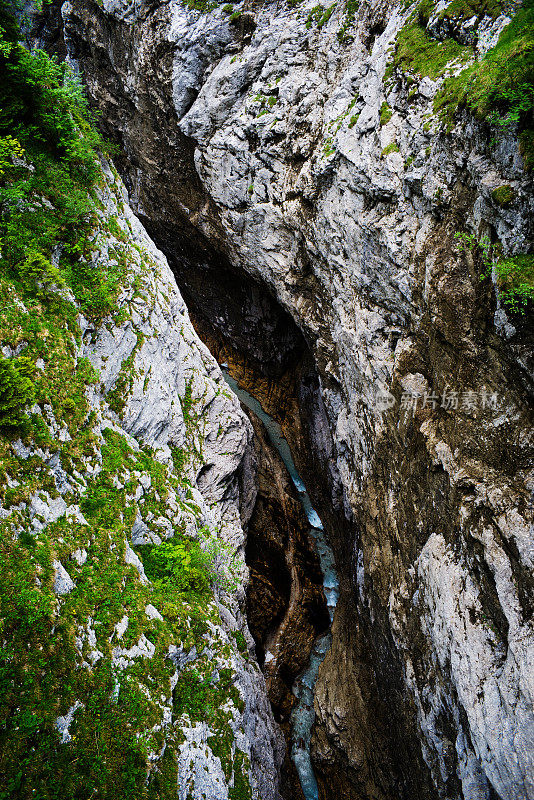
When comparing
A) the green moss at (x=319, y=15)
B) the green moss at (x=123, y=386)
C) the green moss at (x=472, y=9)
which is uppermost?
the green moss at (x=319, y=15)

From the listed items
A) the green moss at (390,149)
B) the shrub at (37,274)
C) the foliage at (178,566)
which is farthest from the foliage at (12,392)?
the green moss at (390,149)

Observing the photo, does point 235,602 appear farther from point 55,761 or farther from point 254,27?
point 254,27

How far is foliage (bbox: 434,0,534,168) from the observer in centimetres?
696

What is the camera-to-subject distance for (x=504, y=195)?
288 inches

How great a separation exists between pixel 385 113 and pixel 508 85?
14.8 feet

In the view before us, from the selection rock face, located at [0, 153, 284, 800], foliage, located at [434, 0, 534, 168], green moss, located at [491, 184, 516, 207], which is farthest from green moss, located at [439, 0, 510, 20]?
rock face, located at [0, 153, 284, 800]

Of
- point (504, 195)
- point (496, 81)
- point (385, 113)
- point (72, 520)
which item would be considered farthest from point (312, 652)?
point (385, 113)

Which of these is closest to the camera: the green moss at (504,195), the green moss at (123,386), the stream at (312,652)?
the green moss at (504,195)

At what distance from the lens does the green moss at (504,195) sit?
722cm

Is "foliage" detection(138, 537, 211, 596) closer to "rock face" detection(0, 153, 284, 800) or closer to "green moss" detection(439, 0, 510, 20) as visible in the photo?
"rock face" detection(0, 153, 284, 800)

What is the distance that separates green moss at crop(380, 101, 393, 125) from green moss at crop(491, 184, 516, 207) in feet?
16.8

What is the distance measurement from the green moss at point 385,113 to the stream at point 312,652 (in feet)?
50.1

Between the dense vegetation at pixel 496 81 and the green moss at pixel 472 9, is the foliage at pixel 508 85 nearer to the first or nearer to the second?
the dense vegetation at pixel 496 81

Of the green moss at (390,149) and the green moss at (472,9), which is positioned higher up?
the green moss at (472,9)
